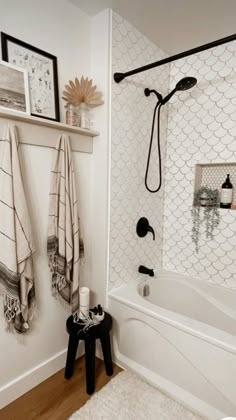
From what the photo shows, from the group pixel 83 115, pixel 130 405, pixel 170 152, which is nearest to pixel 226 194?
pixel 170 152

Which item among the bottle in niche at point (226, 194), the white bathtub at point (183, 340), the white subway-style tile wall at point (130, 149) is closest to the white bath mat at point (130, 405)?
the white bathtub at point (183, 340)

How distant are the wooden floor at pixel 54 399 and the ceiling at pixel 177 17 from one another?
7.75ft

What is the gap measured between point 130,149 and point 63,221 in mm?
735

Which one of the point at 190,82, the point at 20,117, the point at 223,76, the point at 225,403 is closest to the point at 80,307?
the point at 225,403

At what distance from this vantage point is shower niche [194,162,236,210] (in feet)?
6.15

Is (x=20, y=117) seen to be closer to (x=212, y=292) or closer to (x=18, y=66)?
(x=18, y=66)

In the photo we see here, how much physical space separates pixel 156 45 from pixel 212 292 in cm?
198

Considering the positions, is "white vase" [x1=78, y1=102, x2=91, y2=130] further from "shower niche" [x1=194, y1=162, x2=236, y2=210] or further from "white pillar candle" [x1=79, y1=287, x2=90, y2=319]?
"white pillar candle" [x1=79, y1=287, x2=90, y2=319]

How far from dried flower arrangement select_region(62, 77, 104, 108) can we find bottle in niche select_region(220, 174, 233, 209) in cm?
110

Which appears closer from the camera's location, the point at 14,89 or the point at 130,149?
the point at 14,89

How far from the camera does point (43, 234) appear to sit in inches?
57.1

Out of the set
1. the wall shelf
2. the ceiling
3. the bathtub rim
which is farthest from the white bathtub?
the ceiling

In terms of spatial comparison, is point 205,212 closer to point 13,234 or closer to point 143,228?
point 143,228

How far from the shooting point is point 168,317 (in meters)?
1.40
